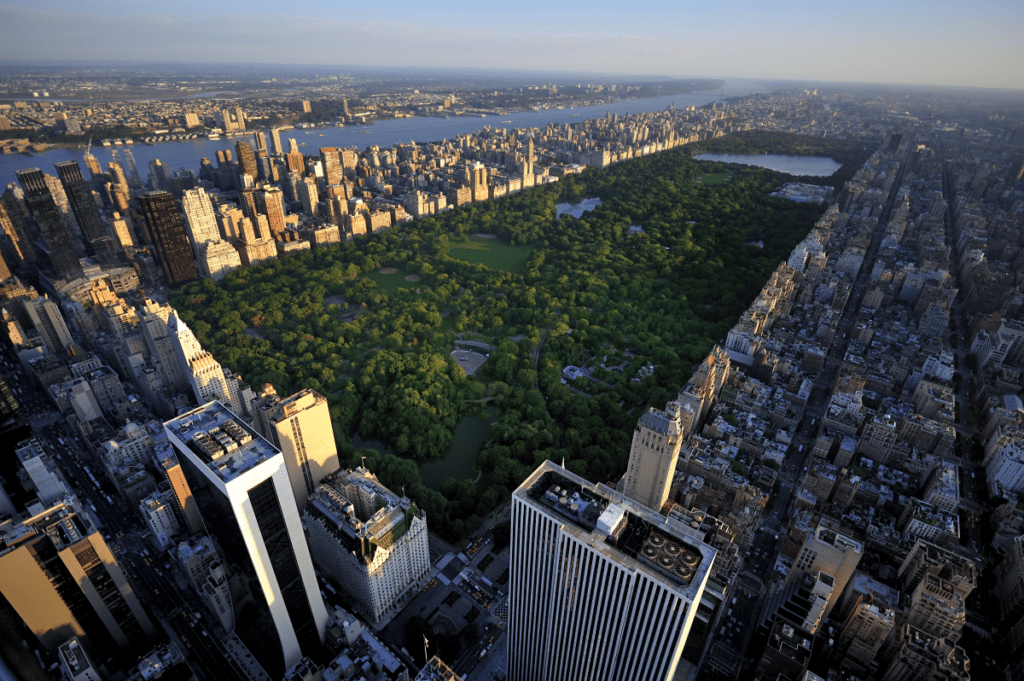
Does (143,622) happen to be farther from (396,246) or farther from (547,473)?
(396,246)

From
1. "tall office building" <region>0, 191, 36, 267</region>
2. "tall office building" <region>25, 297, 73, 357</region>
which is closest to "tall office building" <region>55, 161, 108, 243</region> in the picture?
"tall office building" <region>0, 191, 36, 267</region>

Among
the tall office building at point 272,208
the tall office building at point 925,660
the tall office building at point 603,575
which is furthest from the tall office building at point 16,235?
the tall office building at point 925,660

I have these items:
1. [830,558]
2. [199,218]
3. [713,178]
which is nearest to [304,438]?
[830,558]

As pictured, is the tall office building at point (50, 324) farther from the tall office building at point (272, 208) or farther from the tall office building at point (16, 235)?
the tall office building at point (272, 208)

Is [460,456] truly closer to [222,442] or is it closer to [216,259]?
[222,442]

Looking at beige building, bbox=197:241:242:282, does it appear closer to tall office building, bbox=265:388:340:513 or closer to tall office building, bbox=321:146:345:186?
tall office building, bbox=321:146:345:186

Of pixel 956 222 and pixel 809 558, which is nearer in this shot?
pixel 809 558

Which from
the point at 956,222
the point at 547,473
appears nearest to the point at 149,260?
the point at 547,473
